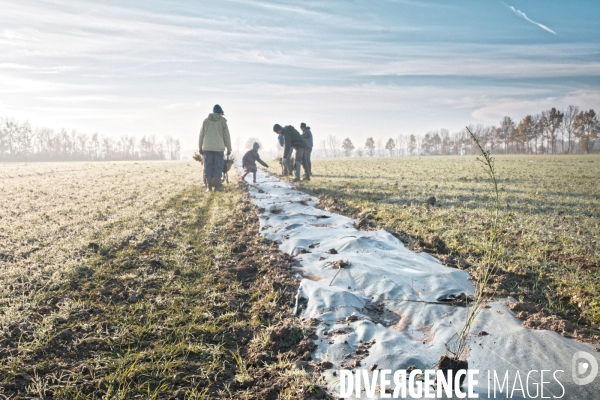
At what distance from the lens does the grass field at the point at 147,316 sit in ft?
8.66

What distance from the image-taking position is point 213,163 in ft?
Answer: 41.4

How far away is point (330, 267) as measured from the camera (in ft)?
15.6

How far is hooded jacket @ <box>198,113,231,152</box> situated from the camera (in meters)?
12.1

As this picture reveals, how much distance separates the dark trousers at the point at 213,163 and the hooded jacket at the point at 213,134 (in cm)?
19

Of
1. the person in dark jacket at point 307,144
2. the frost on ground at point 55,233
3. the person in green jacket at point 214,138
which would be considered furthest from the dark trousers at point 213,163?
the person in dark jacket at point 307,144

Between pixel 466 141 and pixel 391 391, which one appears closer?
pixel 391 391

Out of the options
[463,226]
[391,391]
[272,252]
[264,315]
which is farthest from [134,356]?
[463,226]

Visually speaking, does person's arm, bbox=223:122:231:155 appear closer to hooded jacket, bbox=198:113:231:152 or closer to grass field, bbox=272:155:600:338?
hooded jacket, bbox=198:113:231:152

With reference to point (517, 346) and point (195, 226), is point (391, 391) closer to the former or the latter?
point (517, 346)

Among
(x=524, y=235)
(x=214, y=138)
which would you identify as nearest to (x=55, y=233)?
(x=214, y=138)

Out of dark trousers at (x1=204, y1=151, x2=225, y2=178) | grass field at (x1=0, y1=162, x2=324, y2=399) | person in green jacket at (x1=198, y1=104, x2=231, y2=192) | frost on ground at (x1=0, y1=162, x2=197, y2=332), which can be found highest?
person in green jacket at (x1=198, y1=104, x2=231, y2=192)

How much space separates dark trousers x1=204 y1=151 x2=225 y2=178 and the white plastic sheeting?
23.9 feet

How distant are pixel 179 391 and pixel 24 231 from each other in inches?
242

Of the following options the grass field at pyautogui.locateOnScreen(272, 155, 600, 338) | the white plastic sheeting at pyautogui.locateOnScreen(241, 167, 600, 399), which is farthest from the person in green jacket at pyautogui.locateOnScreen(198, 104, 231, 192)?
the white plastic sheeting at pyautogui.locateOnScreen(241, 167, 600, 399)
